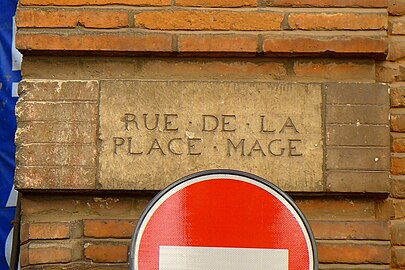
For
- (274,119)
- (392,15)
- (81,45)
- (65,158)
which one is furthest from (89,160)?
(392,15)

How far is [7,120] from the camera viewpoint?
473 centimetres

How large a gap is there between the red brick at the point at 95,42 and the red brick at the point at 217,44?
0.20 ft

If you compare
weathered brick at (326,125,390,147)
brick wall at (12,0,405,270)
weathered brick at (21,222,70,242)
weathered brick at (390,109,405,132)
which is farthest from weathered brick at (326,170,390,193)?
weathered brick at (21,222,70,242)

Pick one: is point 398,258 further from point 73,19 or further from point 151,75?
point 73,19

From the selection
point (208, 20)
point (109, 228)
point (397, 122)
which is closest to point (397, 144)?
point (397, 122)

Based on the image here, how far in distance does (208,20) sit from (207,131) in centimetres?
44

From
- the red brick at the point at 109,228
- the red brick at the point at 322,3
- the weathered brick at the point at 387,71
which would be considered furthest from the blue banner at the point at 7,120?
the weathered brick at the point at 387,71

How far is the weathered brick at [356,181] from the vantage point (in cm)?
331

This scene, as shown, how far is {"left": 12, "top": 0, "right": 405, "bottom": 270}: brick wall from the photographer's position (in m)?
3.34

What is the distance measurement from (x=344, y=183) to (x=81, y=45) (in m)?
→ 1.13

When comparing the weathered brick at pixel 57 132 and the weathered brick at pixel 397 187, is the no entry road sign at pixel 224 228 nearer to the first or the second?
the weathered brick at pixel 57 132

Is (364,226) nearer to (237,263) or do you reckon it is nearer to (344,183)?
(344,183)

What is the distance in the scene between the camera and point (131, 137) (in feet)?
10.9

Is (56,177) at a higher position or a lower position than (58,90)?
lower
